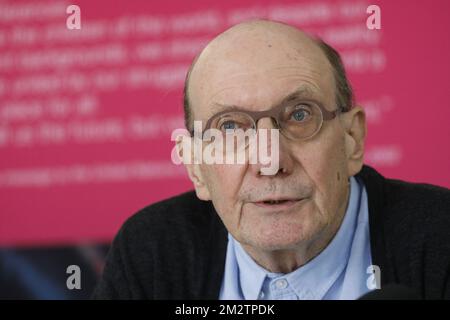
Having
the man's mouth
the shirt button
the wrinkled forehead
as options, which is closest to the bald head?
the wrinkled forehead

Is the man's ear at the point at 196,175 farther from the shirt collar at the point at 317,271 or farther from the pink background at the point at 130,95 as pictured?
the pink background at the point at 130,95

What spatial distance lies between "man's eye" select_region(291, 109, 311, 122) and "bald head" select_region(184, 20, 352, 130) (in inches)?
2.5

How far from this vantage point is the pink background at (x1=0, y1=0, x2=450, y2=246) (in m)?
1.72

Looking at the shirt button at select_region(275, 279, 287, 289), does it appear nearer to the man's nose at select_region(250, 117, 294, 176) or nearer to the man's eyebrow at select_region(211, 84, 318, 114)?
the man's nose at select_region(250, 117, 294, 176)

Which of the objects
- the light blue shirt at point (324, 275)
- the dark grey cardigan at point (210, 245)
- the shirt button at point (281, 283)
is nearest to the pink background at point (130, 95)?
the dark grey cardigan at point (210, 245)

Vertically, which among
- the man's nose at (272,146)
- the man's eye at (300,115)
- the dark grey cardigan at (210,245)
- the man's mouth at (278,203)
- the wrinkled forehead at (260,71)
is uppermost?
the wrinkled forehead at (260,71)

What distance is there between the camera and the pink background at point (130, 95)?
1.72 m

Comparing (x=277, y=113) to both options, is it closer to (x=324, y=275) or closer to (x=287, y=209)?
(x=287, y=209)

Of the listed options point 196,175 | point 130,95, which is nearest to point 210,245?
point 196,175

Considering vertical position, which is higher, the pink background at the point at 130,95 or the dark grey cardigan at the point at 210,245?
the pink background at the point at 130,95

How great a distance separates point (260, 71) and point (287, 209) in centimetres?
26

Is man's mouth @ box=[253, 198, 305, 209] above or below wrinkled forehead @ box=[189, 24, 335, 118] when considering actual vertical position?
below

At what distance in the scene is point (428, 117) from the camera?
1717 millimetres

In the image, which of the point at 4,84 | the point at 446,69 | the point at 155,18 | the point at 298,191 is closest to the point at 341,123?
the point at 298,191
